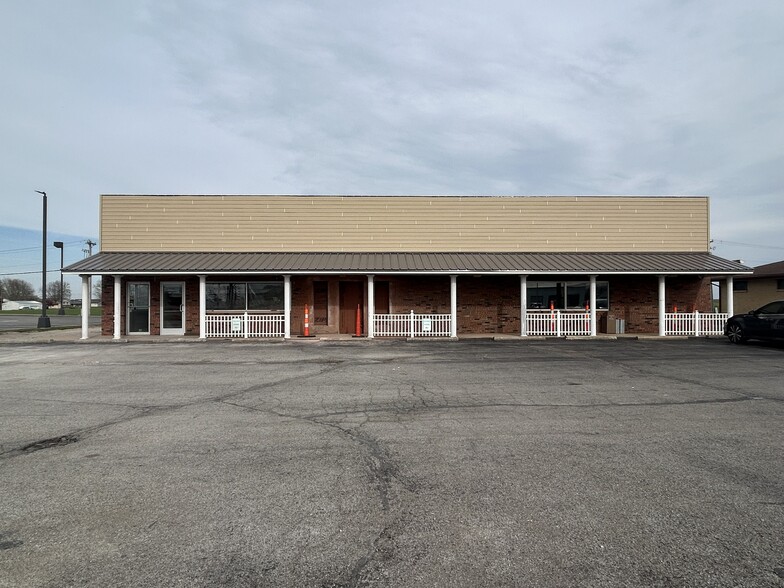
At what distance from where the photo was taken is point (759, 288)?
2892 cm

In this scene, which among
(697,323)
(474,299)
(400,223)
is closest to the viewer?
(697,323)

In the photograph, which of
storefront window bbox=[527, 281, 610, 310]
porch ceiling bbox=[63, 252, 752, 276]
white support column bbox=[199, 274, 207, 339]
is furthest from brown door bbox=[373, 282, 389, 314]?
white support column bbox=[199, 274, 207, 339]

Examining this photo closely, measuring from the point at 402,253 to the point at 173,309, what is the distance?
966 centimetres

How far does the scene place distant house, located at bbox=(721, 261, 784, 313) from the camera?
90.6 ft

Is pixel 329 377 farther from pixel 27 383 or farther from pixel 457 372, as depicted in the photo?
pixel 27 383

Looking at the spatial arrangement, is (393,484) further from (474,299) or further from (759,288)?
(759,288)

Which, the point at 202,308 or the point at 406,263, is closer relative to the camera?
the point at 202,308

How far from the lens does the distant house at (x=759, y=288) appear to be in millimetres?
27625

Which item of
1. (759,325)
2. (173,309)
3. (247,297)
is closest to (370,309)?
(247,297)

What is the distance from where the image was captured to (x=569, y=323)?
60.7 feet

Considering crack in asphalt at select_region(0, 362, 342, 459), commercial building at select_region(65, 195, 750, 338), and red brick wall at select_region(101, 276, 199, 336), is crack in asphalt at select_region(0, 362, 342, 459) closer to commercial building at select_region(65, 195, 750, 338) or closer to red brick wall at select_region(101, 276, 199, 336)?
commercial building at select_region(65, 195, 750, 338)

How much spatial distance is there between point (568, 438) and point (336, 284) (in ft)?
49.5

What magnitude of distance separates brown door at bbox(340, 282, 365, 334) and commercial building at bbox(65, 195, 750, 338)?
42 mm

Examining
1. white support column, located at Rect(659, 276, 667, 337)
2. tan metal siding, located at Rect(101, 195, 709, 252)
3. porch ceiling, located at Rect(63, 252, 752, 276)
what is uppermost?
tan metal siding, located at Rect(101, 195, 709, 252)
